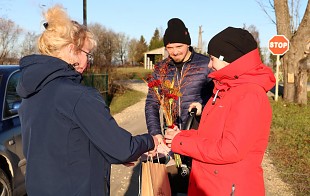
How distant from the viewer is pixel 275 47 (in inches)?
613

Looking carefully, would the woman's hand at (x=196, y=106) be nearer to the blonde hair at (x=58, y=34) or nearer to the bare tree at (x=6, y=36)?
the blonde hair at (x=58, y=34)

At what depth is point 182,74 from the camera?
138 inches

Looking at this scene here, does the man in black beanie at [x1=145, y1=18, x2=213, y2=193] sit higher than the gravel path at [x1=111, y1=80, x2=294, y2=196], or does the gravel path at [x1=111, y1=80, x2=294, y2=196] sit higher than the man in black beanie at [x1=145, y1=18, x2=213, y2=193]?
the man in black beanie at [x1=145, y1=18, x2=213, y2=193]

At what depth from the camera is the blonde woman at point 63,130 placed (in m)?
1.86

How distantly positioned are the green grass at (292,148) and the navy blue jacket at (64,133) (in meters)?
4.23

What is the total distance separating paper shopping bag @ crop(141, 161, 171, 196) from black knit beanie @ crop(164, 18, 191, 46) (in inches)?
54.6

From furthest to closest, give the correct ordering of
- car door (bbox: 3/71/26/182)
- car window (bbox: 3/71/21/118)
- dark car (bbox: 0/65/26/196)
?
car window (bbox: 3/71/21/118), car door (bbox: 3/71/26/182), dark car (bbox: 0/65/26/196)

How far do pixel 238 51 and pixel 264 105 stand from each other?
0.40m

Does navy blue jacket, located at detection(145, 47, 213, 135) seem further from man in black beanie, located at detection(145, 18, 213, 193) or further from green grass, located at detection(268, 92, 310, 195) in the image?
green grass, located at detection(268, 92, 310, 195)

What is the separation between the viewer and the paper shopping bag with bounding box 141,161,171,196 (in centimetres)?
264

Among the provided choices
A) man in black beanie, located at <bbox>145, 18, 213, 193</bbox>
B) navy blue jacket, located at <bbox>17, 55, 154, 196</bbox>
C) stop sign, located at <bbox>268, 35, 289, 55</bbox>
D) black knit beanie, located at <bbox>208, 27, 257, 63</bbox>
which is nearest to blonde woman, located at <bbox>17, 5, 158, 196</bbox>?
navy blue jacket, located at <bbox>17, 55, 154, 196</bbox>

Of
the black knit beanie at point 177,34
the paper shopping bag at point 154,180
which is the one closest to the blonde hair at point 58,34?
the paper shopping bag at point 154,180

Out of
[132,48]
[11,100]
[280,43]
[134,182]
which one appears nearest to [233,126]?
[11,100]

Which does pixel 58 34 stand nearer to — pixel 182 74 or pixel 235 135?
pixel 235 135
